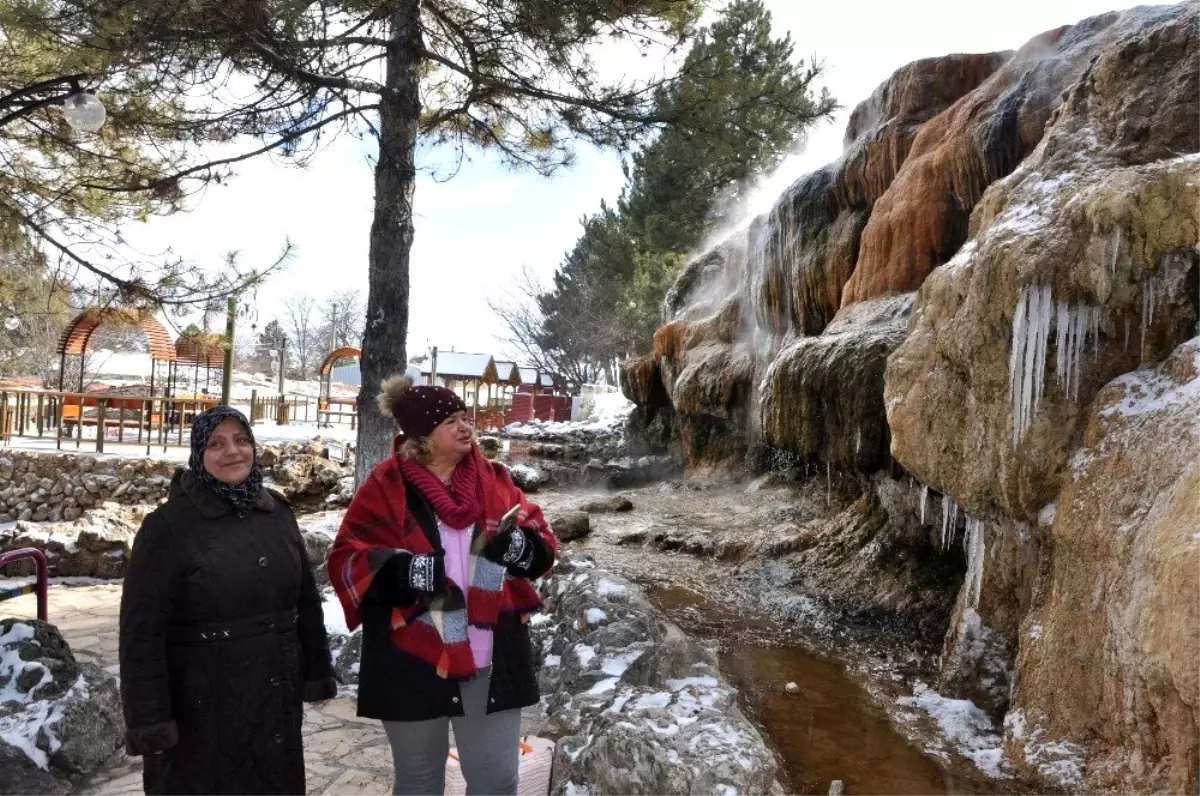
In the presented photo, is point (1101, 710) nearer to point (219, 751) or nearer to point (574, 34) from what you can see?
point (219, 751)

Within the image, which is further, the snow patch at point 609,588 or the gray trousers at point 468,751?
the snow patch at point 609,588

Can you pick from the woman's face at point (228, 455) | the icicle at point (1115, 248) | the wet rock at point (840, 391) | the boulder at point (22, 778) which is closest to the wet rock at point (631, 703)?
the woman's face at point (228, 455)

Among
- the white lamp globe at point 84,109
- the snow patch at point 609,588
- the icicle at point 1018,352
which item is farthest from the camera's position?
the snow patch at point 609,588

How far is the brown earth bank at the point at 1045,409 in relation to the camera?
10.6 ft

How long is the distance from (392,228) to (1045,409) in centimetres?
500

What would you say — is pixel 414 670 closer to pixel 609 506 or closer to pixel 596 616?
pixel 596 616

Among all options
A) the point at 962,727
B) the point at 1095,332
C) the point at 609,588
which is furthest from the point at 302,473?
the point at 1095,332

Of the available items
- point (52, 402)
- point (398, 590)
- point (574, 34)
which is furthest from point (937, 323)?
point (52, 402)

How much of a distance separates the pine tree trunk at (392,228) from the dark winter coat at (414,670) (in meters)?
4.22

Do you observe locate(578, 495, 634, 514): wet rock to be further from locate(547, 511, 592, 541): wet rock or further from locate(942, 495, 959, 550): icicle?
locate(942, 495, 959, 550): icicle

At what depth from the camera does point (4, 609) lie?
6094mm

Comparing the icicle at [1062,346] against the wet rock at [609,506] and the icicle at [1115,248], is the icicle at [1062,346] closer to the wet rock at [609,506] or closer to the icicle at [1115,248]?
the icicle at [1115,248]

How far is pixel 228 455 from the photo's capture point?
84.6 inches

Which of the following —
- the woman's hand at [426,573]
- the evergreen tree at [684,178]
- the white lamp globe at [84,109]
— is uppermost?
the evergreen tree at [684,178]
